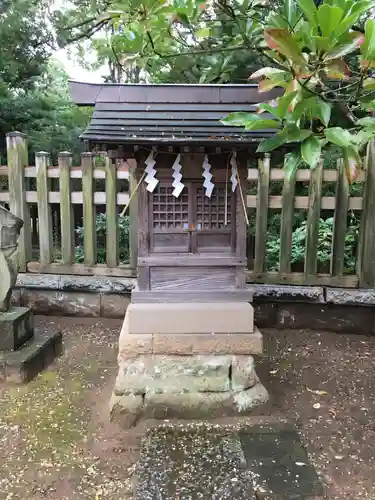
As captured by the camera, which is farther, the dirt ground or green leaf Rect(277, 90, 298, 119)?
the dirt ground

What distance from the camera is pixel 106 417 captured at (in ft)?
11.6

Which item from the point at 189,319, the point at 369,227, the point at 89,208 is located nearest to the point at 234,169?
the point at 189,319

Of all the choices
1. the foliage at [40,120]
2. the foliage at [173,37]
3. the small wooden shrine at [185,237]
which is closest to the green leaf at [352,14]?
the foliage at [173,37]

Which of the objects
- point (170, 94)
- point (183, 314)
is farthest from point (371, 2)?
point (183, 314)

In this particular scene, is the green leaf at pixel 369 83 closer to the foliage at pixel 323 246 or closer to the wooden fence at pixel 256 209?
the wooden fence at pixel 256 209

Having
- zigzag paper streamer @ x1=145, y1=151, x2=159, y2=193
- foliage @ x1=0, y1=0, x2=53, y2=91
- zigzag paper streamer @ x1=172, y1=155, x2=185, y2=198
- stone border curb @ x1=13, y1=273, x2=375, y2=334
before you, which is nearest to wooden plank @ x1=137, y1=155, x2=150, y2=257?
zigzag paper streamer @ x1=145, y1=151, x2=159, y2=193

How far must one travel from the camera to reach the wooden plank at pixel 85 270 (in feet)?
17.9

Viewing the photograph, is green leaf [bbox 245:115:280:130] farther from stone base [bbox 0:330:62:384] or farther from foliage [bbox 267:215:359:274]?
foliage [bbox 267:215:359:274]

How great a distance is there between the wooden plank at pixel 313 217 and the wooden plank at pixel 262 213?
1.65ft

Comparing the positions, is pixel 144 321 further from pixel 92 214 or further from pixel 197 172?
pixel 92 214

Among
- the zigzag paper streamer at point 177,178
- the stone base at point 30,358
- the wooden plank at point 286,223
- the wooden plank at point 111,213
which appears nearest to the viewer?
the zigzag paper streamer at point 177,178

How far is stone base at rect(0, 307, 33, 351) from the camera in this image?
4.11 meters

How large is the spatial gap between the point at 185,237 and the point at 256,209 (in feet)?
5.83

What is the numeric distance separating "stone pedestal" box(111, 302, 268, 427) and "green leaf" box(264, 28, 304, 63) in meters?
2.30
